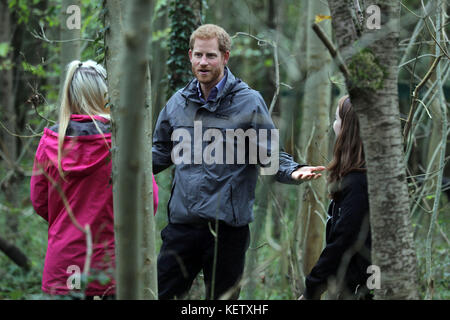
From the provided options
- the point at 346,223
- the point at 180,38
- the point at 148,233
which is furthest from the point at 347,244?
the point at 180,38

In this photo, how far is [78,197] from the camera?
303 centimetres

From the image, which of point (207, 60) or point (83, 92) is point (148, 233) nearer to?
point (83, 92)

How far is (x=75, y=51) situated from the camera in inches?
230

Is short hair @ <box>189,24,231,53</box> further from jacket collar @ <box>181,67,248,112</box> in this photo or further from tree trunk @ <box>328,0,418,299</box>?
tree trunk @ <box>328,0,418,299</box>

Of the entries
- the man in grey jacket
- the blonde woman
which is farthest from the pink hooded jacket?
the man in grey jacket

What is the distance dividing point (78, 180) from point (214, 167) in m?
0.80

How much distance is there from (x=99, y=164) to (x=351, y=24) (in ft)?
5.26

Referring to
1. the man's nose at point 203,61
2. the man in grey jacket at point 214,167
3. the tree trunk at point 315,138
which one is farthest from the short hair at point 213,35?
the tree trunk at point 315,138

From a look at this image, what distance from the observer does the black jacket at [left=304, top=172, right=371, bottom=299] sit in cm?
294

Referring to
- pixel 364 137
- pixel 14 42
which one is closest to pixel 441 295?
pixel 364 137

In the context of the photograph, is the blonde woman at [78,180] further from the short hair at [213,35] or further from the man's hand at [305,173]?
the man's hand at [305,173]

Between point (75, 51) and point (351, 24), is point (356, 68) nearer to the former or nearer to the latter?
point (351, 24)

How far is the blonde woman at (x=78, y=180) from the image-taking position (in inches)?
118

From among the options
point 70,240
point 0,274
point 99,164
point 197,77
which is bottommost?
point 0,274
